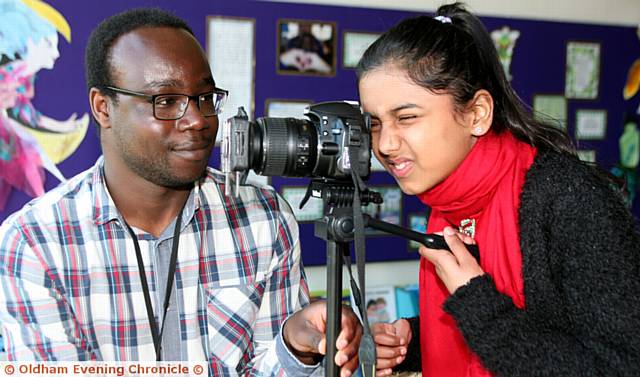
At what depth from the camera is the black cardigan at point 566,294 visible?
0.89 m

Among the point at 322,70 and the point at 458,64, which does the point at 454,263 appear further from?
the point at 322,70

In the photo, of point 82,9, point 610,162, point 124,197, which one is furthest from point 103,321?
point 610,162

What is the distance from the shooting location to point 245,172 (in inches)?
36.8

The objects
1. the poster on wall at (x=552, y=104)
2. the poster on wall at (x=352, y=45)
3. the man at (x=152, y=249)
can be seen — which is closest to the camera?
the man at (x=152, y=249)

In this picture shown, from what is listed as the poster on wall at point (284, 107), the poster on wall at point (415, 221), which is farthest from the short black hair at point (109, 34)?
the poster on wall at point (415, 221)

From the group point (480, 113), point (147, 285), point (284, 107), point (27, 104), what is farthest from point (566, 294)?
point (27, 104)

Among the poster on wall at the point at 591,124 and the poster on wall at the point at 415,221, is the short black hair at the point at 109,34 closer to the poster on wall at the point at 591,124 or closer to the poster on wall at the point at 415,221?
the poster on wall at the point at 415,221

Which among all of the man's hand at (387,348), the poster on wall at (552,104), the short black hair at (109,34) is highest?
the short black hair at (109,34)

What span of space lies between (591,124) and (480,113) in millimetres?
1839

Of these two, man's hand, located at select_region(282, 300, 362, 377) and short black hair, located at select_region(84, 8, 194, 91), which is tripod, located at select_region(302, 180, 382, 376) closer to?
man's hand, located at select_region(282, 300, 362, 377)

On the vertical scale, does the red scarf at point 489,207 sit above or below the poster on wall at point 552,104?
below

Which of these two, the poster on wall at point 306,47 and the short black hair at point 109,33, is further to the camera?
the poster on wall at point 306,47

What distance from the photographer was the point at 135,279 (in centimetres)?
130

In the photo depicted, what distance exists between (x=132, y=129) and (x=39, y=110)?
0.84m
